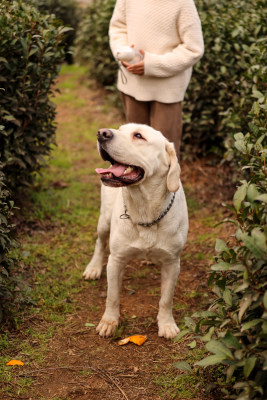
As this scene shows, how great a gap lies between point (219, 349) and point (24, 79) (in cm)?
342

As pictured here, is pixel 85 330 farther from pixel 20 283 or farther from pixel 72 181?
pixel 72 181

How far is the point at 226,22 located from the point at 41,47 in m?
2.53

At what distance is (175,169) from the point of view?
3344 millimetres

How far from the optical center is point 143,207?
→ 11.4 feet

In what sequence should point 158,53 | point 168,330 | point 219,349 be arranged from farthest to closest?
1. point 158,53
2. point 168,330
3. point 219,349

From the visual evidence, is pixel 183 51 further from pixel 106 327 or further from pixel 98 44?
pixel 98 44

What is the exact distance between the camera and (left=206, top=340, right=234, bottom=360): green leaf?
2.32 metres

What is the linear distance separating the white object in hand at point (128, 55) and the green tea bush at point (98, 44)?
4719 millimetres

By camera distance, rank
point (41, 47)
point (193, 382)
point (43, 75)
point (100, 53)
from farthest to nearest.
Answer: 1. point (100, 53)
2. point (43, 75)
3. point (41, 47)
4. point (193, 382)

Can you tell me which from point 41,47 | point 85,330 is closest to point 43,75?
point 41,47

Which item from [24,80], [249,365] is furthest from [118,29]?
[249,365]

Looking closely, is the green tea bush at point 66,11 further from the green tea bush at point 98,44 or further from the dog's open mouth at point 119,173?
the dog's open mouth at point 119,173

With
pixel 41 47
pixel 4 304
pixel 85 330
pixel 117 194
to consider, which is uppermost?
pixel 41 47

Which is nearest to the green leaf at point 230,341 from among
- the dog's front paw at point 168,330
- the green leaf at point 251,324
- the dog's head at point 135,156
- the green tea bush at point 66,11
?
the green leaf at point 251,324
